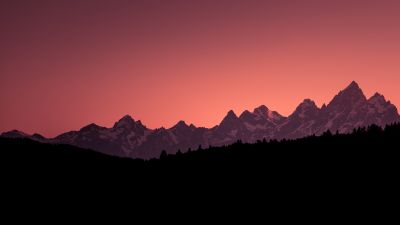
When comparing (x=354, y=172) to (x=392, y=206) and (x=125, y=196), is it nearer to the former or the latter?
(x=392, y=206)

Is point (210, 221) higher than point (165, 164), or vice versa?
point (165, 164)

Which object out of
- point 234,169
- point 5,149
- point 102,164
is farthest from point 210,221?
point 5,149

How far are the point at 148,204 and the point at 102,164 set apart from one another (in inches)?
1571

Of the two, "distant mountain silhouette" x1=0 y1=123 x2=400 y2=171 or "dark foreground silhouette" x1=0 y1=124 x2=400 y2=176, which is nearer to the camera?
"dark foreground silhouette" x1=0 y1=124 x2=400 y2=176

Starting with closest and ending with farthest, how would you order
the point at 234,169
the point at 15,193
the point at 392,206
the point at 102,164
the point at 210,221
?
1. the point at 392,206
2. the point at 210,221
3. the point at 15,193
4. the point at 234,169
5. the point at 102,164

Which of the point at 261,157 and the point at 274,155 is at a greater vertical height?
the point at 274,155

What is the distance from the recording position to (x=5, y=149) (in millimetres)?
180625

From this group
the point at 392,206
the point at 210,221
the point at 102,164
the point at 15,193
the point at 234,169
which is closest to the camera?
the point at 392,206

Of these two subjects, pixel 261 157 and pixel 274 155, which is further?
pixel 261 157

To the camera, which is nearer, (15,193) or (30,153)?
(15,193)

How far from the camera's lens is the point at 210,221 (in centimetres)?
13475

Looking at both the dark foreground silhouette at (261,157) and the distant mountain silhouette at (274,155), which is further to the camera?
the distant mountain silhouette at (274,155)

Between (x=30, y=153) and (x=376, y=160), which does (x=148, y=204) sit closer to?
(x=30, y=153)

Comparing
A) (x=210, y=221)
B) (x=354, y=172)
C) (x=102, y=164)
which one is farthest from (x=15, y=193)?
(x=354, y=172)
